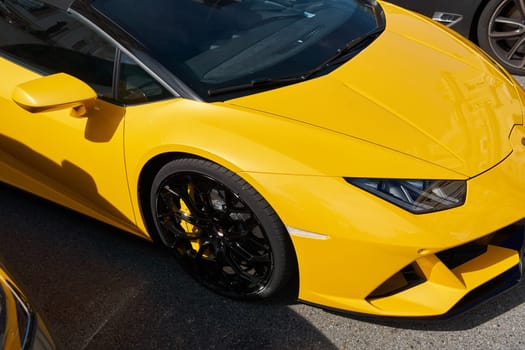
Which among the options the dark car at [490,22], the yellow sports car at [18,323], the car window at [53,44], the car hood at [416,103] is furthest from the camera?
the dark car at [490,22]

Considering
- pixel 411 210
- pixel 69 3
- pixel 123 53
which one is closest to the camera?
pixel 411 210

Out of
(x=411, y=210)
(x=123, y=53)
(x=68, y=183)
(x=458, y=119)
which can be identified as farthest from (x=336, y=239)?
(x=68, y=183)

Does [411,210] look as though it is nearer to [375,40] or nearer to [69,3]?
[375,40]

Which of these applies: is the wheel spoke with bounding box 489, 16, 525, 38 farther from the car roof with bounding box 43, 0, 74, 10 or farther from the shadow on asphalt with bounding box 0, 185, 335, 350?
the car roof with bounding box 43, 0, 74, 10

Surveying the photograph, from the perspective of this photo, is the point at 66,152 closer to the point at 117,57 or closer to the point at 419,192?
the point at 117,57

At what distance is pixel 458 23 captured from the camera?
4250 mm

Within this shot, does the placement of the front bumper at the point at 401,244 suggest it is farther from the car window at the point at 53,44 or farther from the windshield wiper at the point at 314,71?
the car window at the point at 53,44

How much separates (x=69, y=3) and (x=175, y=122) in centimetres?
81

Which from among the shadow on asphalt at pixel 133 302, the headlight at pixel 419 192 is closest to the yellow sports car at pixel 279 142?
the headlight at pixel 419 192

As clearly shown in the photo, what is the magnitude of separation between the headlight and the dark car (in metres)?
2.58

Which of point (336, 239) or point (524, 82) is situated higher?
point (336, 239)

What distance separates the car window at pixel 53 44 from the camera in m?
2.49

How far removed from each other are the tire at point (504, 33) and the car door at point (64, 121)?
9.64ft

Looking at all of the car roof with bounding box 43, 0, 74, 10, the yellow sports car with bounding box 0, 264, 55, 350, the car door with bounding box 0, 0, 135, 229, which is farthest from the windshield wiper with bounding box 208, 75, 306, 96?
the yellow sports car with bounding box 0, 264, 55, 350
